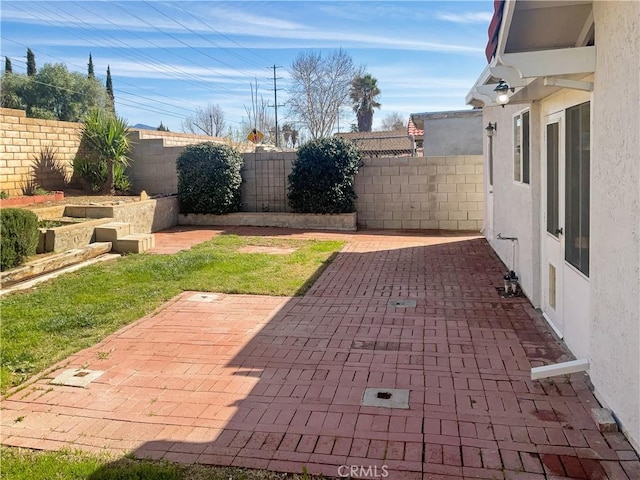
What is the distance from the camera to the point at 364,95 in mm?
39531

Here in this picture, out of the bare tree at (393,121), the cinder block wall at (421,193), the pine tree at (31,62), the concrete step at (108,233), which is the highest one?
the pine tree at (31,62)

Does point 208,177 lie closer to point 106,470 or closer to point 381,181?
point 381,181

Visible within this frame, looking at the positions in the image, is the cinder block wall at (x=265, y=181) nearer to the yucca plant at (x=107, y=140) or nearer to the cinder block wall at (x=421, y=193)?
the cinder block wall at (x=421, y=193)

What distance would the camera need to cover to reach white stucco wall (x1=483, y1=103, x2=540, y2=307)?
621cm

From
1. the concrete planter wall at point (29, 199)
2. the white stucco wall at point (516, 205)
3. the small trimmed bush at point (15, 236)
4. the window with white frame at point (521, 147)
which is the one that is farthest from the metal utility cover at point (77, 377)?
the concrete planter wall at point (29, 199)

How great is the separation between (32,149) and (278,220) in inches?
247

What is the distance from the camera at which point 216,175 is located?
14242 millimetres

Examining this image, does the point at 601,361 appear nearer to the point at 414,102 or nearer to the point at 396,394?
the point at 396,394

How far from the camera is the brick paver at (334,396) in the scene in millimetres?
3217

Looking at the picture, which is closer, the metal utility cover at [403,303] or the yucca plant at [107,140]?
the metal utility cover at [403,303]
